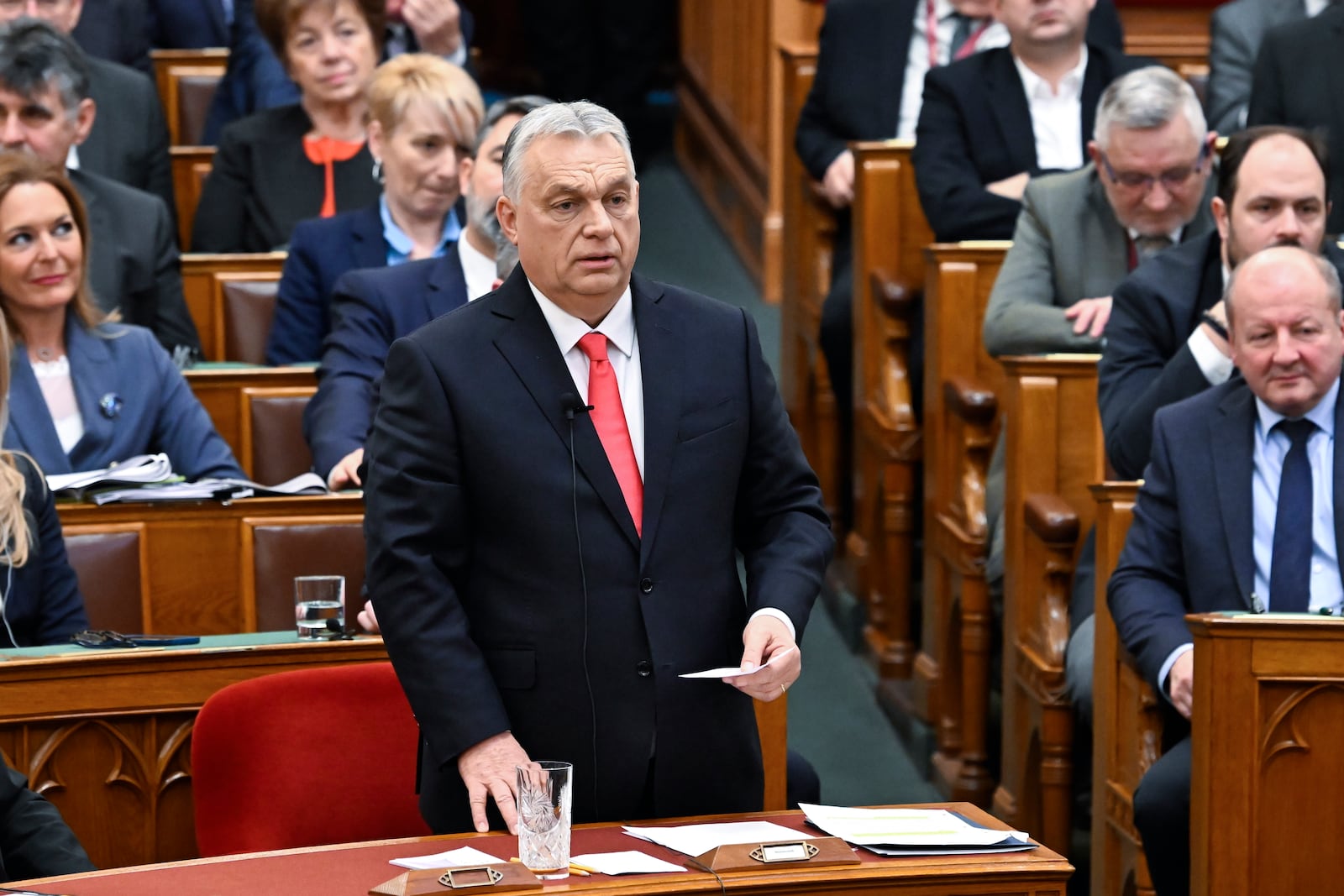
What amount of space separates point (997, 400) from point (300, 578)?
1571mm

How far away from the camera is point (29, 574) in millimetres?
2660

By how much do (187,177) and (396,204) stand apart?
49.3 inches

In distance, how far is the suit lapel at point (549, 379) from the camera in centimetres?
193

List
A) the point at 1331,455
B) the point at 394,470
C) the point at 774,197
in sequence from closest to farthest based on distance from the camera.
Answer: the point at 394,470, the point at 1331,455, the point at 774,197

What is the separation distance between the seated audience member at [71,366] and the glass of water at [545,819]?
1685mm

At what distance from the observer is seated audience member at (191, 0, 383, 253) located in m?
4.30

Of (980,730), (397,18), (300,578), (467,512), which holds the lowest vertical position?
(980,730)

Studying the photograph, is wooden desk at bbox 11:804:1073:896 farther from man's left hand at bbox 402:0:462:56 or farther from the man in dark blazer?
man's left hand at bbox 402:0:462:56

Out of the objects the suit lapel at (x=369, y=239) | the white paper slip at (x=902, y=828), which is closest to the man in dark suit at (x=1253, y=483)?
the white paper slip at (x=902, y=828)

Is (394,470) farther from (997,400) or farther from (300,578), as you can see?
(997,400)

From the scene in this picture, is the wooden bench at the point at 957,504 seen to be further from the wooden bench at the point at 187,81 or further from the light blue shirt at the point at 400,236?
the wooden bench at the point at 187,81

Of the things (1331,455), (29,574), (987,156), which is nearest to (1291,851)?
(1331,455)

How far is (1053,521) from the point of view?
10.5ft

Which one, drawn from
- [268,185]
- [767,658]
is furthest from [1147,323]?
[268,185]
